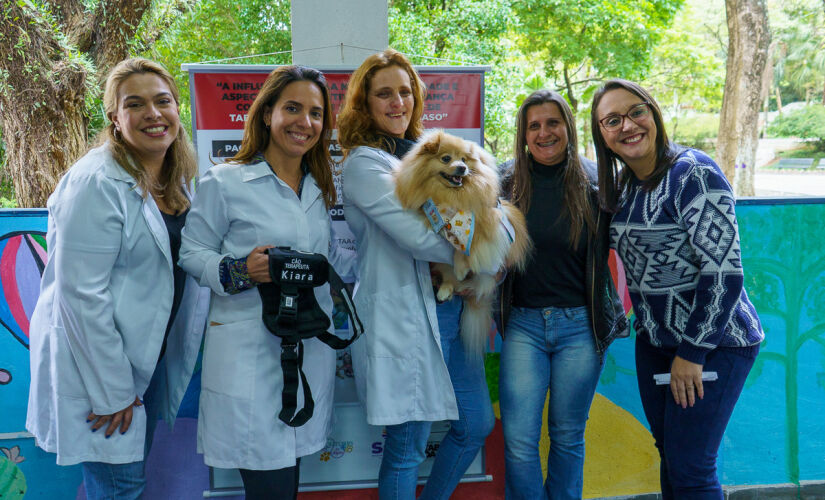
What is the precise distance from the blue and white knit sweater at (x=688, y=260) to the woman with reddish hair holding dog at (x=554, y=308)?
0.15m

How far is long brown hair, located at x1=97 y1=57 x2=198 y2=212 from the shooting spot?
1.90 m

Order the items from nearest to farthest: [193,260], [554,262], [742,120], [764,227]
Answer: [193,260] < [554,262] < [764,227] < [742,120]

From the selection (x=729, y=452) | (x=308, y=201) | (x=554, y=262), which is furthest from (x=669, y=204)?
(x=729, y=452)

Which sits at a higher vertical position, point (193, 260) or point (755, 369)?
point (193, 260)

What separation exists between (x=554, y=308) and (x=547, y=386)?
338 millimetres

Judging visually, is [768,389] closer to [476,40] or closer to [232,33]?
[476,40]

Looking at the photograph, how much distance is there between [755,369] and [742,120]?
10040 millimetres

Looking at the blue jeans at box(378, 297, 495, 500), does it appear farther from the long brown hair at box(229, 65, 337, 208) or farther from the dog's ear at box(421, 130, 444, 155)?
the long brown hair at box(229, 65, 337, 208)

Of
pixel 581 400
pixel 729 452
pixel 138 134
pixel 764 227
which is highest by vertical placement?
pixel 138 134

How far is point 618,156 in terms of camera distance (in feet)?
7.21

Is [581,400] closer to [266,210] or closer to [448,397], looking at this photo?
[448,397]

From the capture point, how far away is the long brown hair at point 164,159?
6.22 feet

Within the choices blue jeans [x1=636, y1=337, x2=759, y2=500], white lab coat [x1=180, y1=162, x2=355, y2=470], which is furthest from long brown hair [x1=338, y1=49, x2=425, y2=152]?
blue jeans [x1=636, y1=337, x2=759, y2=500]

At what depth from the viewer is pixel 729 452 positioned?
3.01 metres
